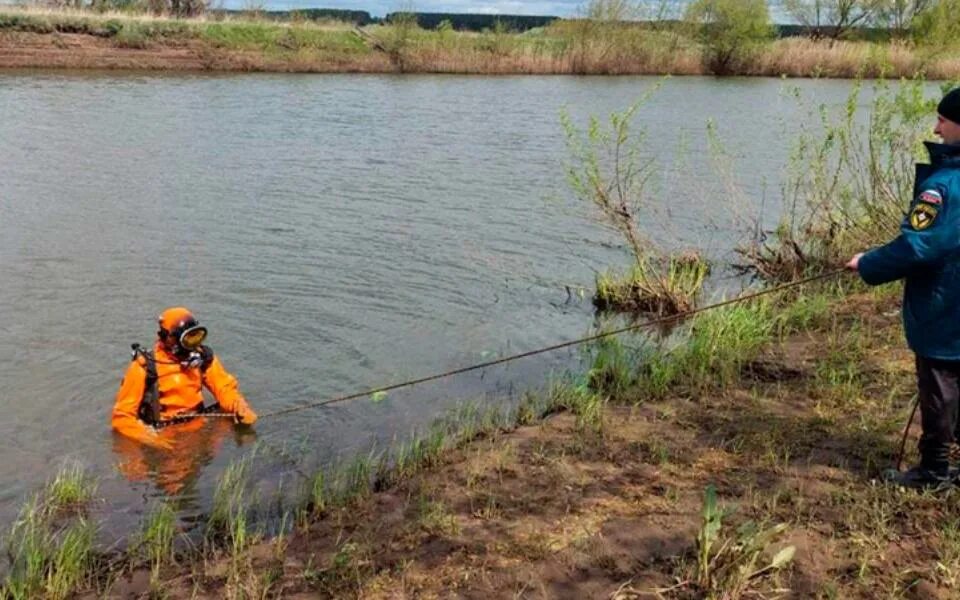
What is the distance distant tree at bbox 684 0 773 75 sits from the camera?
46.2m

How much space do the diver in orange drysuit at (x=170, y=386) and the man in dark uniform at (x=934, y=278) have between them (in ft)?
Result: 15.6

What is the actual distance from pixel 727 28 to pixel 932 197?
46.2 metres

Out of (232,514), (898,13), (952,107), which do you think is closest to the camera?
(952,107)

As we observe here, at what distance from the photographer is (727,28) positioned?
46.8 meters

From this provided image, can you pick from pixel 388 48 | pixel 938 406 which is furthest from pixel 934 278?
pixel 388 48

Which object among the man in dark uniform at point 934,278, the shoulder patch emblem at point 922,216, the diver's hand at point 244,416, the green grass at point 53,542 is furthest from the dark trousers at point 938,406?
the diver's hand at point 244,416

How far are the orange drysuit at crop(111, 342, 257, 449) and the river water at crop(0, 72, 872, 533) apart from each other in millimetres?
173

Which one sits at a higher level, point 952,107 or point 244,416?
point 952,107

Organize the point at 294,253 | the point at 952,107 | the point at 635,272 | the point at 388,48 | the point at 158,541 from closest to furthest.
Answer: the point at 952,107
the point at 158,541
the point at 635,272
the point at 294,253
the point at 388,48

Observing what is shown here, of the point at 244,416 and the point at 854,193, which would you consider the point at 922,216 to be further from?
the point at 854,193

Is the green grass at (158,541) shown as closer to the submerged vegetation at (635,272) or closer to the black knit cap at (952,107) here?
the black knit cap at (952,107)

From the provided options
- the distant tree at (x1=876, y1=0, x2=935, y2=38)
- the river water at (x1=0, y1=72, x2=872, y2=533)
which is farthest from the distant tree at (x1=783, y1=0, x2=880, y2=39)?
the river water at (x1=0, y1=72, x2=872, y2=533)

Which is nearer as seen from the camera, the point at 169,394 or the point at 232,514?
the point at 232,514

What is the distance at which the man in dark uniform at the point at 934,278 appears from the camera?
4172mm
